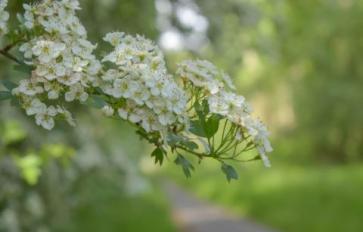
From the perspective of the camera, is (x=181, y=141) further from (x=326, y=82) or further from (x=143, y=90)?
(x=326, y=82)

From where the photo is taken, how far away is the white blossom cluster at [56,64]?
1.48 meters

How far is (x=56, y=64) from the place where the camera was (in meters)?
1.47

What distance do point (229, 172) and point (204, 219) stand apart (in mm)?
13483

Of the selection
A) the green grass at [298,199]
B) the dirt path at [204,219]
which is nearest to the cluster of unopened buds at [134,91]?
the green grass at [298,199]

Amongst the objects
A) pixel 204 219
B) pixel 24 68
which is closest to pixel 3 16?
pixel 24 68

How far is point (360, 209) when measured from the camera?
12.3 m

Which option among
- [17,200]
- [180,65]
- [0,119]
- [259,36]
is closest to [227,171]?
[180,65]

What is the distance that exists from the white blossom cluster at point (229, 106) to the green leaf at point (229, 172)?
9 cm

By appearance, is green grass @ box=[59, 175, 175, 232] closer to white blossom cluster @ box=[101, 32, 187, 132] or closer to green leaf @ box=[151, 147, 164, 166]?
green leaf @ box=[151, 147, 164, 166]

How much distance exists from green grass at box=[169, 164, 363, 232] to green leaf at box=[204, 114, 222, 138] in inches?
382

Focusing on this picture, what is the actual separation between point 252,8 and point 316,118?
58.8 feet

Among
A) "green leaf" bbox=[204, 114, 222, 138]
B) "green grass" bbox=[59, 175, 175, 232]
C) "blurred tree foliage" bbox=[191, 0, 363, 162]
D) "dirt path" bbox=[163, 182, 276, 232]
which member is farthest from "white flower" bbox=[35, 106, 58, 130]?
"blurred tree foliage" bbox=[191, 0, 363, 162]

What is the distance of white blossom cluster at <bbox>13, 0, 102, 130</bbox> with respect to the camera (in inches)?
58.2

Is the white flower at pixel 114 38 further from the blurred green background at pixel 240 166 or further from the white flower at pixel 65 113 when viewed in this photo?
the blurred green background at pixel 240 166
